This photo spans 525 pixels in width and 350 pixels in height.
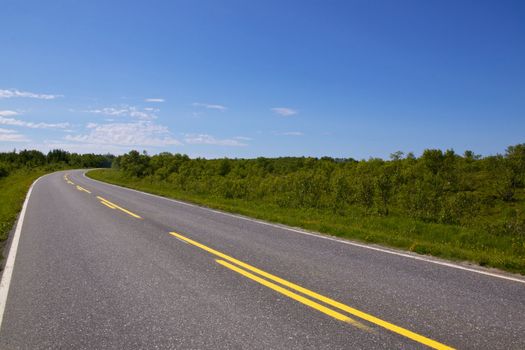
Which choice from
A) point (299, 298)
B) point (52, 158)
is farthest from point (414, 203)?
point (52, 158)

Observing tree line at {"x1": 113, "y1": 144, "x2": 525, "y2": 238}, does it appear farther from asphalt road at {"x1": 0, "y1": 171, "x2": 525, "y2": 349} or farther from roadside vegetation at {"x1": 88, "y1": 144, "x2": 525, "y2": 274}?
asphalt road at {"x1": 0, "y1": 171, "x2": 525, "y2": 349}

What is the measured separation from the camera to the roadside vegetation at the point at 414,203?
9.21 m

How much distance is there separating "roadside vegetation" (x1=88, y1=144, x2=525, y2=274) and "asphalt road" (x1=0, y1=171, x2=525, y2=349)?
2.41 metres

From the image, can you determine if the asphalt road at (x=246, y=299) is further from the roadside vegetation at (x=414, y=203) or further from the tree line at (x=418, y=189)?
the tree line at (x=418, y=189)

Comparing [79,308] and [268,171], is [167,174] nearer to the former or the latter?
[268,171]

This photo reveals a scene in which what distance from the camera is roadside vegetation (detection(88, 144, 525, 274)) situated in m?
9.21

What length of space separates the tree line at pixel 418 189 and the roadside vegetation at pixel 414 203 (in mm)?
46

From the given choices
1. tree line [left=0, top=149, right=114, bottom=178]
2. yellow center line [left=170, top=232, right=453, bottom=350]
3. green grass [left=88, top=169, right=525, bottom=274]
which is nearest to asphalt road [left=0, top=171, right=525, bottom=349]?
yellow center line [left=170, top=232, right=453, bottom=350]

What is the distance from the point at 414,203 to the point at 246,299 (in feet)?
37.6

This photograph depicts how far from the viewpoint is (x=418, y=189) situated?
48.4 feet

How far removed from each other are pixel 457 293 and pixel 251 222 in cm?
780

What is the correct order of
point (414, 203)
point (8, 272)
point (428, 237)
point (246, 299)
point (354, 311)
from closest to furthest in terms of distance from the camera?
1. point (354, 311)
2. point (246, 299)
3. point (8, 272)
4. point (428, 237)
5. point (414, 203)

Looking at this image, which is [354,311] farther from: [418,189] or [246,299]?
[418,189]

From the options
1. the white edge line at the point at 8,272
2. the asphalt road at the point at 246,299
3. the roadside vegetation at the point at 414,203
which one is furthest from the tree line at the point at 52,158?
the asphalt road at the point at 246,299
